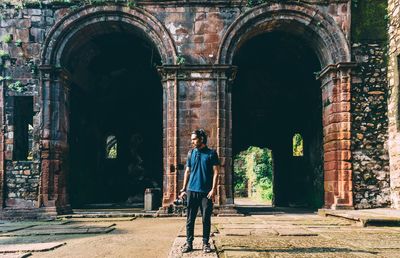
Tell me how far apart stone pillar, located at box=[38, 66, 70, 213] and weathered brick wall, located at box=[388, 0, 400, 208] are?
8.12 meters

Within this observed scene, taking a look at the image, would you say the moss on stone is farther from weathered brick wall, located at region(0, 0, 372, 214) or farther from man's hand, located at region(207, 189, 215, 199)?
man's hand, located at region(207, 189, 215, 199)

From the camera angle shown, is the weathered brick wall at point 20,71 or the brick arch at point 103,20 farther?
the brick arch at point 103,20

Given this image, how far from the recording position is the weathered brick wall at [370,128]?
1045 centimetres

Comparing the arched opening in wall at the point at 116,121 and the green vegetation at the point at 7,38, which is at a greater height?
the green vegetation at the point at 7,38

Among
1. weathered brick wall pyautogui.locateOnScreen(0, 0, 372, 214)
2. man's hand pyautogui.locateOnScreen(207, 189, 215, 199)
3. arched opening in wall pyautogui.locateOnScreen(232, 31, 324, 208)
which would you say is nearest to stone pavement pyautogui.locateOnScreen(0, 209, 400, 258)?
man's hand pyautogui.locateOnScreen(207, 189, 215, 199)

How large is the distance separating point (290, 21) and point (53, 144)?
6.75 m

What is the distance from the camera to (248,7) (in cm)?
1085

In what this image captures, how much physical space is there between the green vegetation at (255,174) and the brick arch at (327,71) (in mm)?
11911

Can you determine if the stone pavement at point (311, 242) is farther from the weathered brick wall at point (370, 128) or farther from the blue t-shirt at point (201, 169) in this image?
the weathered brick wall at point (370, 128)

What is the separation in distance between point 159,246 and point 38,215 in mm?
5867

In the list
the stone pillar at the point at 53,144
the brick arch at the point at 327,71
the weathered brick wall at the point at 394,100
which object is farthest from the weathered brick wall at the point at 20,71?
the weathered brick wall at the point at 394,100

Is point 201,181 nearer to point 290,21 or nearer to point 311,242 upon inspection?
point 311,242

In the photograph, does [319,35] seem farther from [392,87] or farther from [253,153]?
[253,153]

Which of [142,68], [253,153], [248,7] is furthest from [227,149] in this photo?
[253,153]
